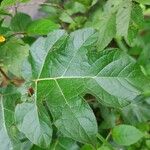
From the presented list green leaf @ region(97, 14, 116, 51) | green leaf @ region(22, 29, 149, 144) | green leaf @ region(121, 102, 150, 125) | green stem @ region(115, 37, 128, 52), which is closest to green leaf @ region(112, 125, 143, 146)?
green leaf @ region(121, 102, 150, 125)

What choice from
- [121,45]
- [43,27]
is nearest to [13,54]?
[43,27]

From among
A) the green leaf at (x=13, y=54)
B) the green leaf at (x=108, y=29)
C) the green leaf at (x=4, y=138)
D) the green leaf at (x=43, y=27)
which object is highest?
the green leaf at (x=108, y=29)

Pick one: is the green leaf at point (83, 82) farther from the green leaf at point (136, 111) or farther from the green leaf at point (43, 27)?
the green leaf at point (136, 111)

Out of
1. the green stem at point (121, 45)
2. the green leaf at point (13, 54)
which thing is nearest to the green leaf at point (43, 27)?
the green leaf at point (13, 54)

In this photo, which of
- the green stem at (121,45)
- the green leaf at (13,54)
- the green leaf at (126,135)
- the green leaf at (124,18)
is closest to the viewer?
the green leaf at (124,18)

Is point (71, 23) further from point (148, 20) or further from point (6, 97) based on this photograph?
point (6, 97)

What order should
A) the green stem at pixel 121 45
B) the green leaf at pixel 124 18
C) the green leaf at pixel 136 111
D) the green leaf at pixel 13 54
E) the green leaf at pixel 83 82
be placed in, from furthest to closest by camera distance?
the green stem at pixel 121 45
the green leaf at pixel 136 111
the green leaf at pixel 13 54
the green leaf at pixel 124 18
the green leaf at pixel 83 82

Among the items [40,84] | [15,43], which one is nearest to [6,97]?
[40,84]
